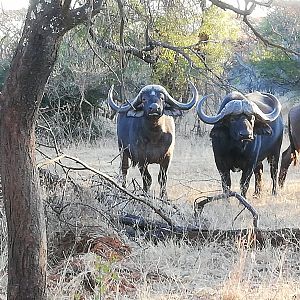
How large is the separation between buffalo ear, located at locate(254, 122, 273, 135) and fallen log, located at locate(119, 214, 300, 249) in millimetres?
3399

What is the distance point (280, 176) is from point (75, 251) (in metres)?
5.87

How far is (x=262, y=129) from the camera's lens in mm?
8797

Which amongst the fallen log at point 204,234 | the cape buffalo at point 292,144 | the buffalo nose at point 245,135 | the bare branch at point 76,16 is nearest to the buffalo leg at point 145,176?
the buffalo nose at point 245,135

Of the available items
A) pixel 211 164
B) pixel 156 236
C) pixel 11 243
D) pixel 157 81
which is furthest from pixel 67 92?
pixel 11 243

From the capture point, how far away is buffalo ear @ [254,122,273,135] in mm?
8789

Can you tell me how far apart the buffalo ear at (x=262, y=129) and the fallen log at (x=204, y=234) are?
3.40 metres

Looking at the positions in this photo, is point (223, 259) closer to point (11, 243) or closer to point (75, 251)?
point (75, 251)

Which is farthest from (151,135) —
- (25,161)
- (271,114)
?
(25,161)

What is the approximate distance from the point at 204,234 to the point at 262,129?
3515 mm

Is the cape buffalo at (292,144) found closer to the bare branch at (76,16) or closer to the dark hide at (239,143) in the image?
the dark hide at (239,143)

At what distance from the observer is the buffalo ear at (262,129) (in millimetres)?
8789

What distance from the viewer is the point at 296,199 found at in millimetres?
8375

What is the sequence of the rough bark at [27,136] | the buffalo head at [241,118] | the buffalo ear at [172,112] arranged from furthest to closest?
the buffalo ear at [172,112] < the buffalo head at [241,118] < the rough bark at [27,136]

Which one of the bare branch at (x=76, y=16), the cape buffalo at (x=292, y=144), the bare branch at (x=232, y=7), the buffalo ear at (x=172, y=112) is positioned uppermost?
the bare branch at (x=232, y=7)
